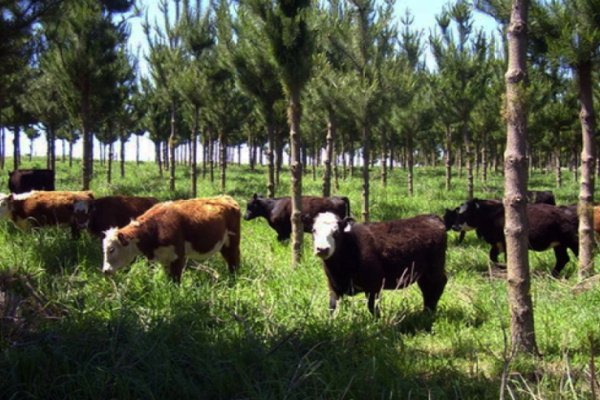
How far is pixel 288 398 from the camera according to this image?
11.3ft

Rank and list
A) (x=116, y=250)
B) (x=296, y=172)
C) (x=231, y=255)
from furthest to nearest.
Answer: (x=296, y=172) → (x=231, y=255) → (x=116, y=250)

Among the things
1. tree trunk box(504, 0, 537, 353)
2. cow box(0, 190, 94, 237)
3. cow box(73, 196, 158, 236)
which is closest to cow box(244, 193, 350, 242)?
cow box(73, 196, 158, 236)

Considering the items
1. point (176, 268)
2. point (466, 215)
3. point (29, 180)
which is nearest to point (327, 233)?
point (176, 268)

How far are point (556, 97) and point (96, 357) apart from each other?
20590 mm

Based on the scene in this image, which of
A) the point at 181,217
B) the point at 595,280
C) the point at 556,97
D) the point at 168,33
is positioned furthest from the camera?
the point at 556,97

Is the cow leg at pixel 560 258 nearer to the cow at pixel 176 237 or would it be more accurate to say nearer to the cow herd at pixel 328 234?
the cow herd at pixel 328 234

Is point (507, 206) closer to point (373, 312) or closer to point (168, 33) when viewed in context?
point (373, 312)

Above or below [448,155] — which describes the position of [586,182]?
below

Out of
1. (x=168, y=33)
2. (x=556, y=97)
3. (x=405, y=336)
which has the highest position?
(x=168, y=33)

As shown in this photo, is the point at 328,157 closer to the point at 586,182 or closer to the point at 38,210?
the point at 38,210

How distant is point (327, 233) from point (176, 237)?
228 cm

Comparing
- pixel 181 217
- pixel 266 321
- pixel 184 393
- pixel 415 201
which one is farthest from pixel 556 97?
pixel 184 393

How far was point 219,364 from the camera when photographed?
3.90 metres

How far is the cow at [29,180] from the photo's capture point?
46.3ft
